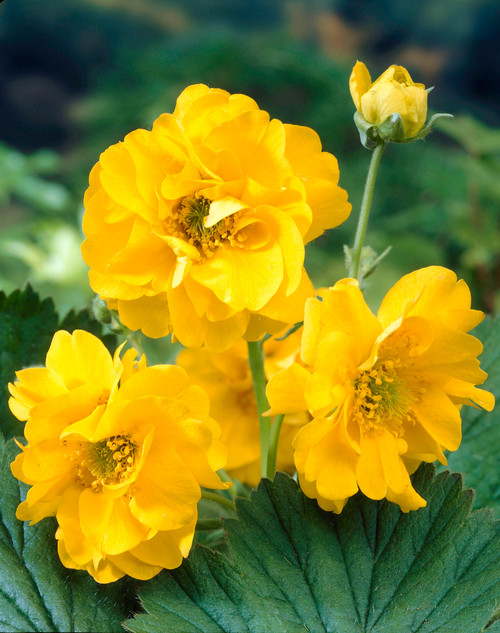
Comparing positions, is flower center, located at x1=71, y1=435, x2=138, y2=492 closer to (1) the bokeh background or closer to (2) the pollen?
(2) the pollen

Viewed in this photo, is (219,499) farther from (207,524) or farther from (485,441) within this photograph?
(485,441)

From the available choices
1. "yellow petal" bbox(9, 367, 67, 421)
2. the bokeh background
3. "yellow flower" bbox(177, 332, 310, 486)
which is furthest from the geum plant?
the bokeh background

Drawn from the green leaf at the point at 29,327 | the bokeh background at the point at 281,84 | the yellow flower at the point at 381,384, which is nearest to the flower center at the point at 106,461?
the yellow flower at the point at 381,384

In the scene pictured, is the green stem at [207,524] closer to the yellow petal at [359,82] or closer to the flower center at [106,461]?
the flower center at [106,461]

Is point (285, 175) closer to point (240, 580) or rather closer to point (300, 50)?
point (240, 580)

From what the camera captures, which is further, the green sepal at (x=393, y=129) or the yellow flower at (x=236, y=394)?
the yellow flower at (x=236, y=394)

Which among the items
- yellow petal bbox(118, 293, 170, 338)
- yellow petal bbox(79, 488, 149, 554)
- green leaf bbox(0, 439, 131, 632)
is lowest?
green leaf bbox(0, 439, 131, 632)
